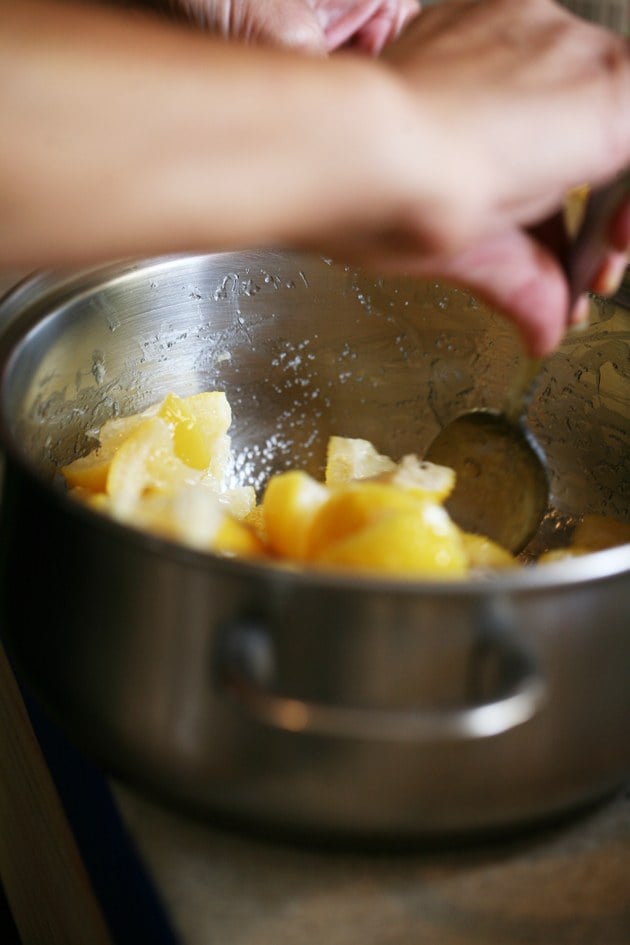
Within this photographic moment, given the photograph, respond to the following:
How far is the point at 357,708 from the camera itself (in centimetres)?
49

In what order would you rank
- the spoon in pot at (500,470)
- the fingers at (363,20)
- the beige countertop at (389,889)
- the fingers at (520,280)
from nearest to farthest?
the beige countertop at (389,889) < the fingers at (520,280) < the spoon in pot at (500,470) < the fingers at (363,20)

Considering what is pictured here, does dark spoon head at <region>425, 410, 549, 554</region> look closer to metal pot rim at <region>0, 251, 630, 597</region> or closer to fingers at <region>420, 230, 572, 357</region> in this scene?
fingers at <region>420, 230, 572, 357</region>

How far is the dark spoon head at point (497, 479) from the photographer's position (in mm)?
847

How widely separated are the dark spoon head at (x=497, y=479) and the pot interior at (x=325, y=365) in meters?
0.13

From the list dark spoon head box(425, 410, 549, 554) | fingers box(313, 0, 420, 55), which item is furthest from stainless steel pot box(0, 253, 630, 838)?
fingers box(313, 0, 420, 55)

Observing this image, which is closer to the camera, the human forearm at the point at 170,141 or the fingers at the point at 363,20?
the human forearm at the point at 170,141

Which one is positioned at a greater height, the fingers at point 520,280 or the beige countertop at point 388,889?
the fingers at point 520,280

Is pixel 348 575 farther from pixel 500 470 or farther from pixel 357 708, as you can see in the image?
pixel 500 470

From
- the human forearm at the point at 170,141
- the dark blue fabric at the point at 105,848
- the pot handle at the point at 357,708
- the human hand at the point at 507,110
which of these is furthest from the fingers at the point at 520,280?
the dark blue fabric at the point at 105,848

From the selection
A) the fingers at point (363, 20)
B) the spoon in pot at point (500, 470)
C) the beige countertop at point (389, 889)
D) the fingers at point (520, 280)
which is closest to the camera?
the beige countertop at point (389, 889)

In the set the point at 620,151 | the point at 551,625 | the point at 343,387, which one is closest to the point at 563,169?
the point at 620,151

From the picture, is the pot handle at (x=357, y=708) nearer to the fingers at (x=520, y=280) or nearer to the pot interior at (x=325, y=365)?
the fingers at (x=520, y=280)

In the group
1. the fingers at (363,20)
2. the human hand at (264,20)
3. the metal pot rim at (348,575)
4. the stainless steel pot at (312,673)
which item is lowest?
the stainless steel pot at (312,673)

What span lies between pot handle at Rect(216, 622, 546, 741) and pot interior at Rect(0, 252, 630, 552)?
42cm
